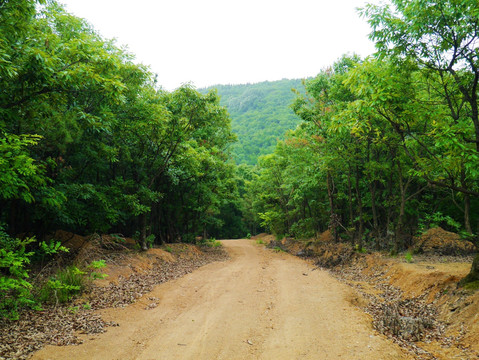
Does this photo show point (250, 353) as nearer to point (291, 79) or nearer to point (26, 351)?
point (26, 351)

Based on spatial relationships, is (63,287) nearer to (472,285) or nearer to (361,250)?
(472,285)

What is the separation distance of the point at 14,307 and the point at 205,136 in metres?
16.7

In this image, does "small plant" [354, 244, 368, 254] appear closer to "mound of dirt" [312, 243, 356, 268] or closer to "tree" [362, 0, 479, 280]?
"mound of dirt" [312, 243, 356, 268]

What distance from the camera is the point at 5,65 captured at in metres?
4.63

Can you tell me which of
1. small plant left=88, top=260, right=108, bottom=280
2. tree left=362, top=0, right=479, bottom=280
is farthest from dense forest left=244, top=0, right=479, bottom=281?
small plant left=88, top=260, right=108, bottom=280

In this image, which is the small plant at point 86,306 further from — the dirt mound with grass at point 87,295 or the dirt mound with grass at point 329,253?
the dirt mound with grass at point 329,253

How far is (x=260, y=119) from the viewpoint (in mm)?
69375

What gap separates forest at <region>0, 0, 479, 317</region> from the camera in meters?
5.66

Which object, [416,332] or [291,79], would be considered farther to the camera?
[291,79]

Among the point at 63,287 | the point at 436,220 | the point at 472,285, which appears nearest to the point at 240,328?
the point at 63,287

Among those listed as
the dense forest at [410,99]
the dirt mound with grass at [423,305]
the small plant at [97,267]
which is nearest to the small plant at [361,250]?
the dense forest at [410,99]

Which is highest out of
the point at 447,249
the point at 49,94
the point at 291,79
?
the point at 291,79

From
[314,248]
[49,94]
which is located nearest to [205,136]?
[314,248]

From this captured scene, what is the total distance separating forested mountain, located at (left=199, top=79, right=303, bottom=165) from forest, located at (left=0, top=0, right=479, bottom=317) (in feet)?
65.7
